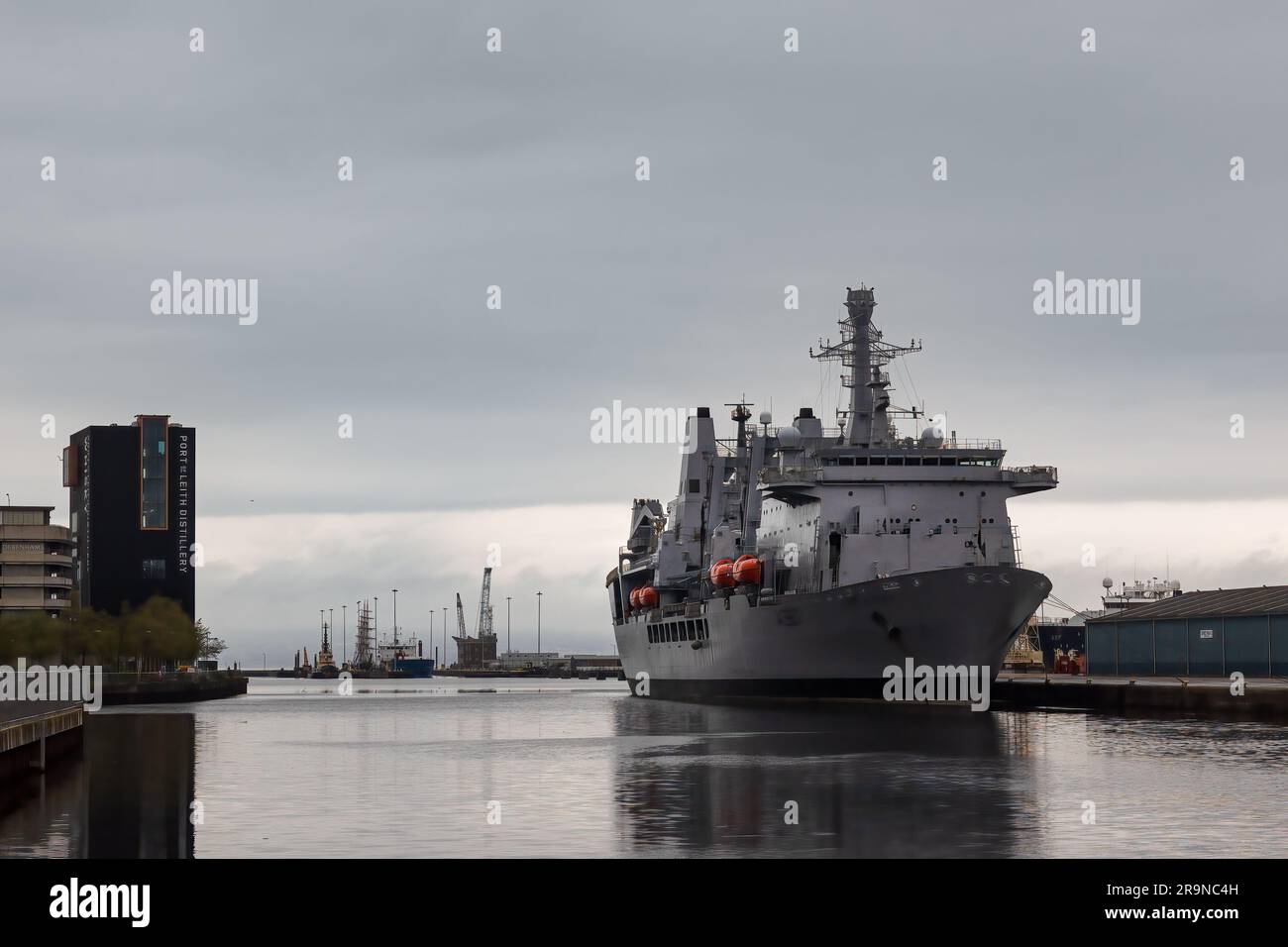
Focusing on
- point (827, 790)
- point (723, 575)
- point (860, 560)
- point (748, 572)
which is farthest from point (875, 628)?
point (827, 790)

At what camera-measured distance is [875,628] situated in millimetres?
75562

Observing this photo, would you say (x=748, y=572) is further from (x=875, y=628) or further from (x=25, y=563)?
(x=25, y=563)

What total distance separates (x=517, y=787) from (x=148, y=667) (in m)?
144

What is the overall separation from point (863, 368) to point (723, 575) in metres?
15.5

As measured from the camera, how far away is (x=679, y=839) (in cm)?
2986

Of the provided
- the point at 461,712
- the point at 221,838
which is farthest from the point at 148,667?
the point at 221,838

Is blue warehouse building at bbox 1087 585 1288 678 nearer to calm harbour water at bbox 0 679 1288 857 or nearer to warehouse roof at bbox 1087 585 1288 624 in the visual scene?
warehouse roof at bbox 1087 585 1288 624

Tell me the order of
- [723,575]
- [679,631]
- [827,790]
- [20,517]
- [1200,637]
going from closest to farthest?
[827,790] → [1200,637] → [723,575] → [679,631] → [20,517]

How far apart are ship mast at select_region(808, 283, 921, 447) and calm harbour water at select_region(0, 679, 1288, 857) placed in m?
25.7

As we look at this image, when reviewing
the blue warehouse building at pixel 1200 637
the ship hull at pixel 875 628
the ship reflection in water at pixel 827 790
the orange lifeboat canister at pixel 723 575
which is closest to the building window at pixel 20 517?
the orange lifeboat canister at pixel 723 575

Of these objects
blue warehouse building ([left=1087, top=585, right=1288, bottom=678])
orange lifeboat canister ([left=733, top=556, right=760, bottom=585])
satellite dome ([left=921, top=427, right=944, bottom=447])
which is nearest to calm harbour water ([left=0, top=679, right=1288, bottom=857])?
blue warehouse building ([left=1087, top=585, right=1288, bottom=678])

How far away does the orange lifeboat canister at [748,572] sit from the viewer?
8681 centimetres
